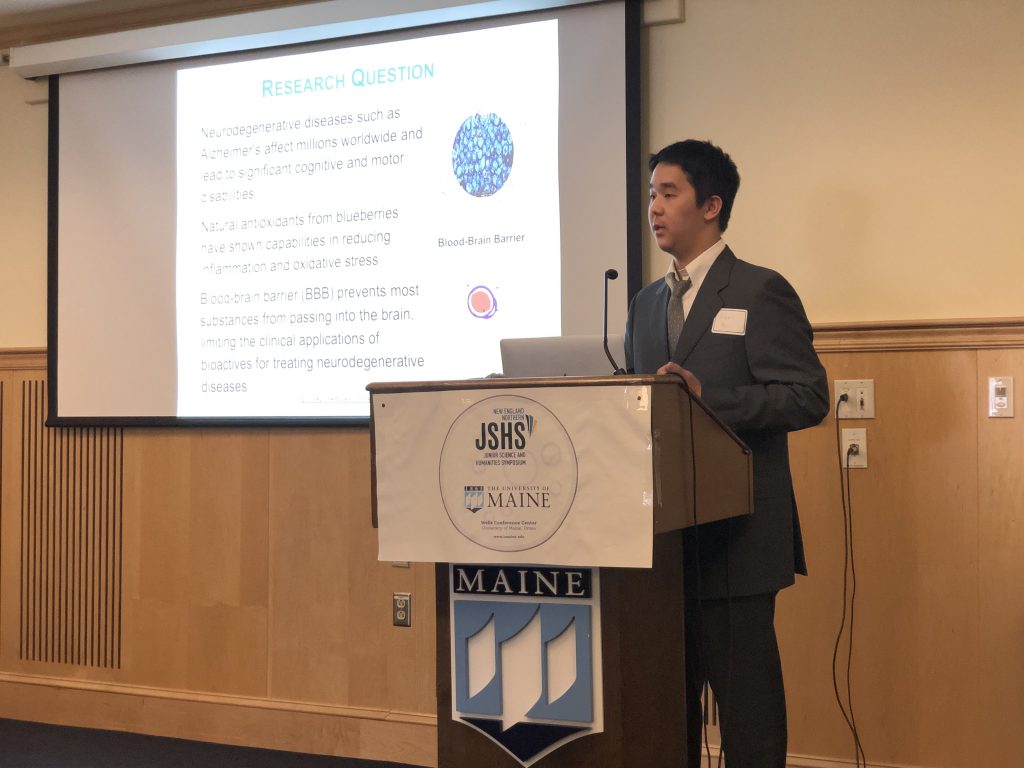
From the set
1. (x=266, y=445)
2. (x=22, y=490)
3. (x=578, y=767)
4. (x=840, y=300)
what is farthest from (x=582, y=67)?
(x=22, y=490)

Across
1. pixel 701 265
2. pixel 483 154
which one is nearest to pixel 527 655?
pixel 701 265

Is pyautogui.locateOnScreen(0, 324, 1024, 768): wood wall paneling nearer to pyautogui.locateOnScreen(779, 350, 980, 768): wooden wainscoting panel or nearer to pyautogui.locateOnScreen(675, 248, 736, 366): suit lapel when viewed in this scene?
pyautogui.locateOnScreen(779, 350, 980, 768): wooden wainscoting panel

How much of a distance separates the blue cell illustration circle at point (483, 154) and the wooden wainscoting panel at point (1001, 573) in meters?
1.67

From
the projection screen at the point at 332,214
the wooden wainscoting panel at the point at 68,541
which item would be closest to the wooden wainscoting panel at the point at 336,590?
the projection screen at the point at 332,214

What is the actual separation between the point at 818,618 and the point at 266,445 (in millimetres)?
2055

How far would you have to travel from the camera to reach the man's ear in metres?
2.18

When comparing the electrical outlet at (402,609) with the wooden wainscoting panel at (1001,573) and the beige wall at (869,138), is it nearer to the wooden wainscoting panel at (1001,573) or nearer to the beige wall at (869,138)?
the beige wall at (869,138)

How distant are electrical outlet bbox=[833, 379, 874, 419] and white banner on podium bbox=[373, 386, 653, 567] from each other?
166 cm

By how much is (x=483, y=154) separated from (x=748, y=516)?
191 centimetres

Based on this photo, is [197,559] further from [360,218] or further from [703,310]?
[703,310]

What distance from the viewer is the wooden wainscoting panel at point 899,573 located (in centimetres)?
290

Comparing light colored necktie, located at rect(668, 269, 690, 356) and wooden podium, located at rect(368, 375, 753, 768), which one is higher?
light colored necktie, located at rect(668, 269, 690, 356)

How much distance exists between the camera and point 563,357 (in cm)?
211

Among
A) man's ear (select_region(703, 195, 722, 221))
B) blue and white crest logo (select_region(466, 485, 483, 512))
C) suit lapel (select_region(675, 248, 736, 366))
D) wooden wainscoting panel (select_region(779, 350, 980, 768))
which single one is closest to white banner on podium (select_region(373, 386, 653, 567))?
blue and white crest logo (select_region(466, 485, 483, 512))
